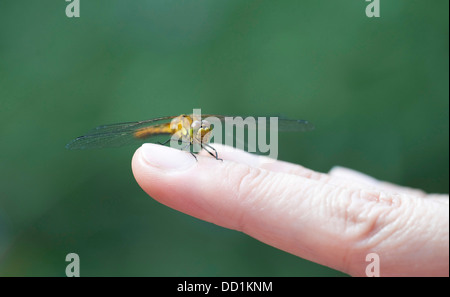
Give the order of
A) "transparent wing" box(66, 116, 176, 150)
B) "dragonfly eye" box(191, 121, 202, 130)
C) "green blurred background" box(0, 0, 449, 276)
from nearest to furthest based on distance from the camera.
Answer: "transparent wing" box(66, 116, 176, 150) < "dragonfly eye" box(191, 121, 202, 130) < "green blurred background" box(0, 0, 449, 276)

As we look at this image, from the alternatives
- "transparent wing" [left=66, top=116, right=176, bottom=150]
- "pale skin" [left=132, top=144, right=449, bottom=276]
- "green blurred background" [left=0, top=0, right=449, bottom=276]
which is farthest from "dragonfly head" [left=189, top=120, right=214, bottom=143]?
"green blurred background" [left=0, top=0, right=449, bottom=276]

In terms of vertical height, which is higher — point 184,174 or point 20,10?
point 20,10

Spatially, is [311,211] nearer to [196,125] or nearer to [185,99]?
[196,125]

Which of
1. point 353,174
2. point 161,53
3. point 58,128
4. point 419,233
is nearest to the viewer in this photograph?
point 419,233

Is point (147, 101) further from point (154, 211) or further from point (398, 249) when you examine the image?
point (398, 249)

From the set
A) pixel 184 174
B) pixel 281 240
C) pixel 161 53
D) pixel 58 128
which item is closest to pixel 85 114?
pixel 58 128

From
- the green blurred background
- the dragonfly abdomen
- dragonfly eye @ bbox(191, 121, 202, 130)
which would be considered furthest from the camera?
the green blurred background

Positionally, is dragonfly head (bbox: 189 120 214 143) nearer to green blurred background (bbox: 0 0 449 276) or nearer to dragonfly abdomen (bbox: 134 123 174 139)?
dragonfly abdomen (bbox: 134 123 174 139)
